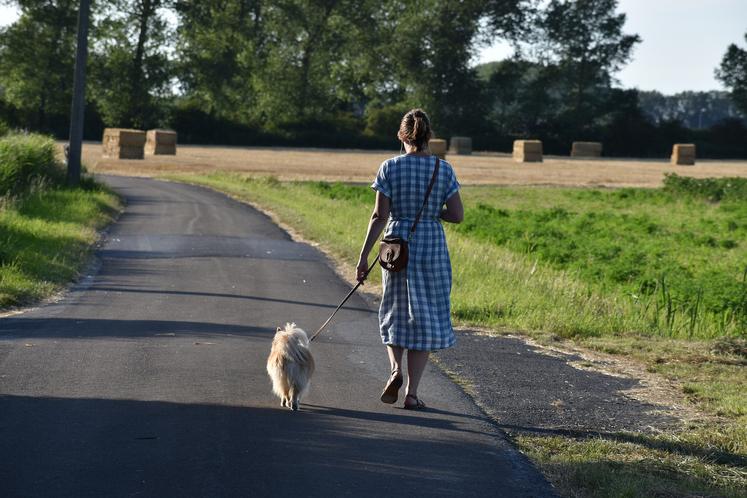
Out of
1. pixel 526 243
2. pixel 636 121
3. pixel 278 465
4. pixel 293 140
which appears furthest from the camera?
pixel 636 121

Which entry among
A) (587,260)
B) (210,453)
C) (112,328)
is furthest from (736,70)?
(210,453)

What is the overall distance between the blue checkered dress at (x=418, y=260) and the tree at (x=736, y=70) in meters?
91.5

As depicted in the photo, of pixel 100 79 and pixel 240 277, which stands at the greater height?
pixel 100 79

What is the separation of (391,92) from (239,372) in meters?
87.8

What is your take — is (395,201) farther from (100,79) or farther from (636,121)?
(636,121)

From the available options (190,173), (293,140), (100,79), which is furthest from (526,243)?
(293,140)

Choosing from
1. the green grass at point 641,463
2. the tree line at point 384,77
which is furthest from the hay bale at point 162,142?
the green grass at point 641,463

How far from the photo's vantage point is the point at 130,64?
73.7m

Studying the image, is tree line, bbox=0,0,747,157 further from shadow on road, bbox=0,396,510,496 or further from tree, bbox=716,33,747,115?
shadow on road, bbox=0,396,510,496

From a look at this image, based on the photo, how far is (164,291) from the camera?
44.8 feet

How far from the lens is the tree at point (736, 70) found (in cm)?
9312

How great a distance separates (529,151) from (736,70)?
34784 mm

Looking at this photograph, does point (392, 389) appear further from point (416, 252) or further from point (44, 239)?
point (44, 239)

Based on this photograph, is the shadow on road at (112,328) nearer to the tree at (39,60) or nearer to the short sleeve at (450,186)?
the short sleeve at (450,186)
